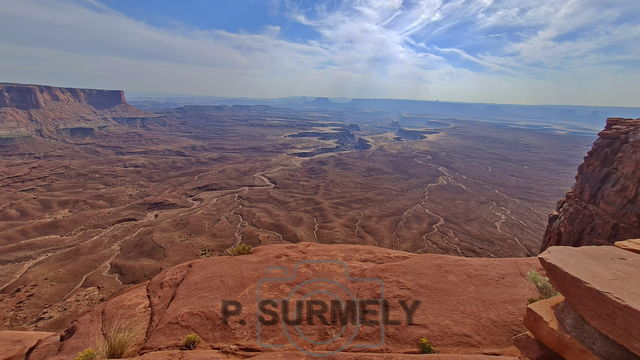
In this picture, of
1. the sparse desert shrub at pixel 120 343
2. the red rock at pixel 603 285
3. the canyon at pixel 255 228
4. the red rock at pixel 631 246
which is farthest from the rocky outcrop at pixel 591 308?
the sparse desert shrub at pixel 120 343

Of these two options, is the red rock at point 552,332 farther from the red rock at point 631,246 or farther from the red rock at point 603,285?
the red rock at point 631,246

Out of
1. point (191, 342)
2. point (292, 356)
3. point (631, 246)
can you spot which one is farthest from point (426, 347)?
point (191, 342)

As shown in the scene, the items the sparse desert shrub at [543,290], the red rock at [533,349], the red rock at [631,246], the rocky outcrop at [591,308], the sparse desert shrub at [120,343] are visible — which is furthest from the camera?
the sparse desert shrub at [543,290]

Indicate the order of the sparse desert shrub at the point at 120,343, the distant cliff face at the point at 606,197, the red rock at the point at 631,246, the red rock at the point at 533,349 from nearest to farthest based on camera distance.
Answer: the red rock at the point at 533,349, the red rock at the point at 631,246, the sparse desert shrub at the point at 120,343, the distant cliff face at the point at 606,197

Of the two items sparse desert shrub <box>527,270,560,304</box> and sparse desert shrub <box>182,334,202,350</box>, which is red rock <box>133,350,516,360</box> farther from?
sparse desert shrub <box>527,270,560,304</box>

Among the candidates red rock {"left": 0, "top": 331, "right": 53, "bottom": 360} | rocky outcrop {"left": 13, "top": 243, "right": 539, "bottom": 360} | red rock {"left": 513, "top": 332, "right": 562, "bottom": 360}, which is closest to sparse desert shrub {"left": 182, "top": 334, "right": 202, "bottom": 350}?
rocky outcrop {"left": 13, "top": 243, "right": 539, "bottom": 360}

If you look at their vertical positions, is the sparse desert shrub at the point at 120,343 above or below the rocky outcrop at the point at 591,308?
below

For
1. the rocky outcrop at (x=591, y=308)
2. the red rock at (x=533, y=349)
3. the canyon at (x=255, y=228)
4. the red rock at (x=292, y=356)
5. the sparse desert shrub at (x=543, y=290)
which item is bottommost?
the canyon at (x=255, y=228)
